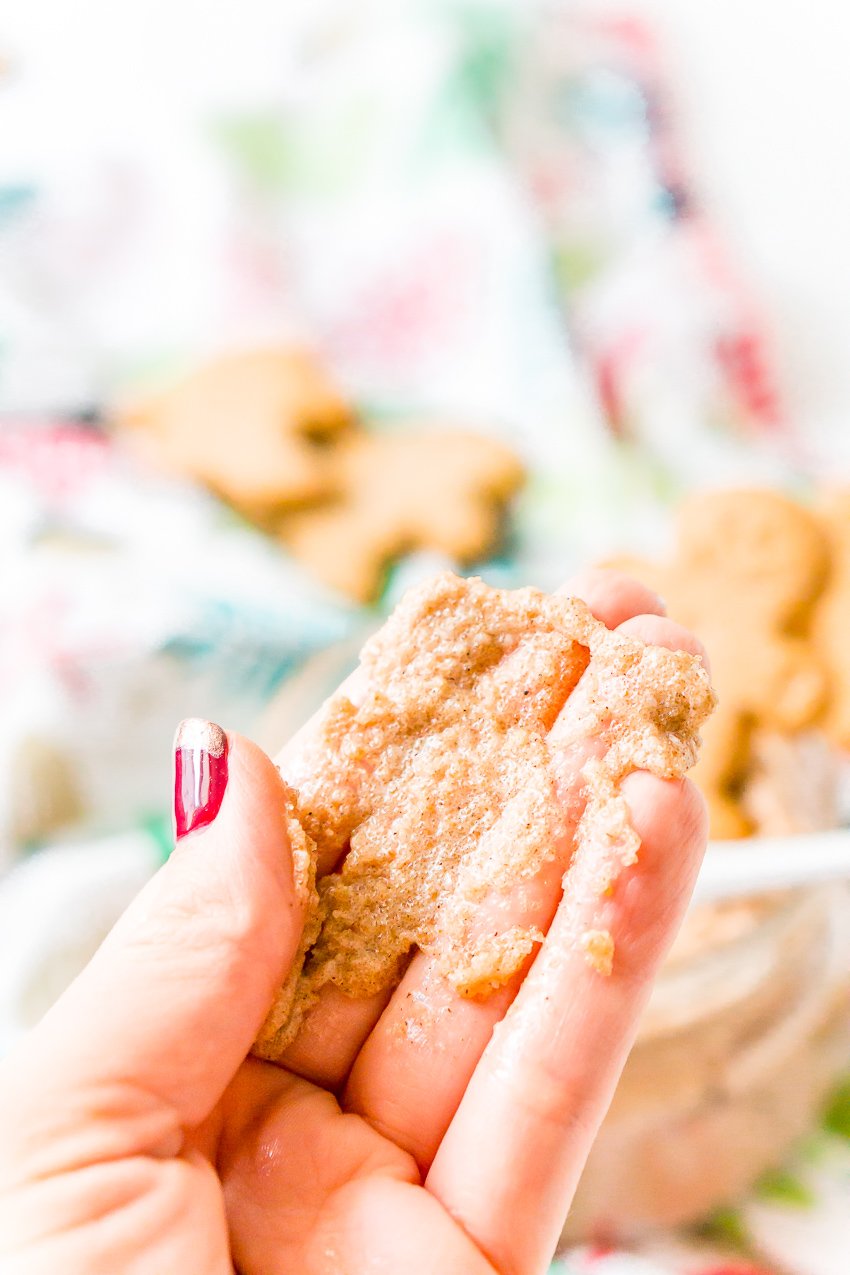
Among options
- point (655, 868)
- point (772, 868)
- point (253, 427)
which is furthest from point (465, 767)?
point (253, 427)

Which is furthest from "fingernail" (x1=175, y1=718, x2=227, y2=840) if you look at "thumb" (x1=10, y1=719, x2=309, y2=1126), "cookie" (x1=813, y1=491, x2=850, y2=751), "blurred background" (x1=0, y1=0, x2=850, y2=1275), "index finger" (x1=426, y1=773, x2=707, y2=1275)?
"cookie" (x1=813, y1=491, x2=850, y2=751)

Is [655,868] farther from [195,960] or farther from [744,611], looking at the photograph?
[744,611]

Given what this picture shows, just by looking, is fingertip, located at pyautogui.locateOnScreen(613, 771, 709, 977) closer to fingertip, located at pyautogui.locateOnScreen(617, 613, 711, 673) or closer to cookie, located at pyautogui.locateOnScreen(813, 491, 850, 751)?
fingertip, located at pyautogui.locateOnScreen(617, 613, 711, 673)

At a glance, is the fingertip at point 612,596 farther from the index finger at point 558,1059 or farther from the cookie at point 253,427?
the cookie at point 253,427

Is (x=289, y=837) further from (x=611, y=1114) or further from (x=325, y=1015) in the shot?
(x=611, y=1114)

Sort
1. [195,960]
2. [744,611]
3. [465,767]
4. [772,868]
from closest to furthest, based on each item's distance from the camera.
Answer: [195,960], [465,767], [772,868], [744,611]

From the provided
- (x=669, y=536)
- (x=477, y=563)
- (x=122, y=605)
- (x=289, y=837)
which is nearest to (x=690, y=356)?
(x=669, y=536)

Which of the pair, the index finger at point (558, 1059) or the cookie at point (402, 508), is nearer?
the index finger at point (558, 1059)

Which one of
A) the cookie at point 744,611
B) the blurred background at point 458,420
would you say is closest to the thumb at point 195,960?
the blurred background at point 458,420
